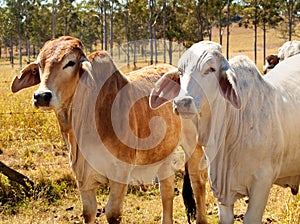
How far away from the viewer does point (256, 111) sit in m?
2.99

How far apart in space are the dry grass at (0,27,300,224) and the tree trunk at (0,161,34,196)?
74mm

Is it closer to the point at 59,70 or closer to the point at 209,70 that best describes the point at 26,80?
the point at 59,70

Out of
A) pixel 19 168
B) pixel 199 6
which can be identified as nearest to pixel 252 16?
pixel 199 6

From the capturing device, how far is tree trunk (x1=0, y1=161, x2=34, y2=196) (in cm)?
534

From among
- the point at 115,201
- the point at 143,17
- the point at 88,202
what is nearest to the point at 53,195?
the point at 88,202

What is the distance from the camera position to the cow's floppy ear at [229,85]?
2.65 meters

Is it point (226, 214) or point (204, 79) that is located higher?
point (204, 79)

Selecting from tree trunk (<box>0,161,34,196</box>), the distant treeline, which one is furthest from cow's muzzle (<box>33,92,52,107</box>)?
the distant treeline

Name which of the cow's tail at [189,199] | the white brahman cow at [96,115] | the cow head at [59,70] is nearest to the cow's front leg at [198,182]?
the cow's tail at [189,199]

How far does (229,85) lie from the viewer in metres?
2.71

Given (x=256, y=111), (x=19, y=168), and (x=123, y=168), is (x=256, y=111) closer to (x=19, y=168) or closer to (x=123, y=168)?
(x=123, y=168)

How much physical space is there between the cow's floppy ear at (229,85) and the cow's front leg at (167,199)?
1.97 meters

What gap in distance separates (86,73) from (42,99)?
0.46 metres

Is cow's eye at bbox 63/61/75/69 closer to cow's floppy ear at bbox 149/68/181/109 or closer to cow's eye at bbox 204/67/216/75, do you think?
cow's floppy ear at bbox 149/68/181/109
